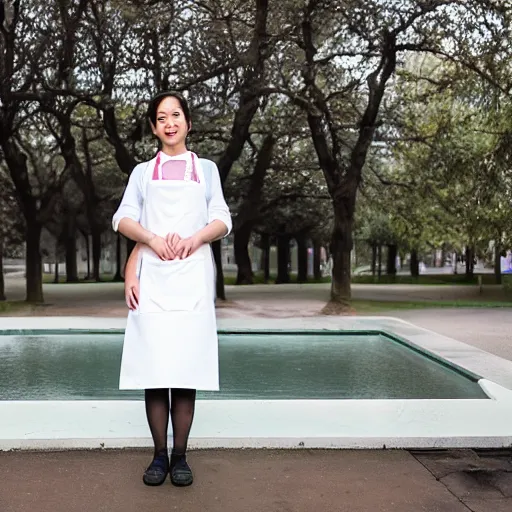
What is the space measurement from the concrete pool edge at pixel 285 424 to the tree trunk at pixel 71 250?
2463 cm

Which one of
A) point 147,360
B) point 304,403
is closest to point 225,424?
point 304,403

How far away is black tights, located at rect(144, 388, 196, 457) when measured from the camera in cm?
333

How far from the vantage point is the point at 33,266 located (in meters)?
17.0

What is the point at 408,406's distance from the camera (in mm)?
4754

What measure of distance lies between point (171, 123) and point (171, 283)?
0.78 meters

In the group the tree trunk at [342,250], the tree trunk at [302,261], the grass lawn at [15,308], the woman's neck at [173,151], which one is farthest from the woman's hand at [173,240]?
the tree trunk at [302,261]

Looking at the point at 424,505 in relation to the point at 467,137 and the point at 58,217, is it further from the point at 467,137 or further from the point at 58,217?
the point at 58,217

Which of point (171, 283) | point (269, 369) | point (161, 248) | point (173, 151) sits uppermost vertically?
point (173, 151)

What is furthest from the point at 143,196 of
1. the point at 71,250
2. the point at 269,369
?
the point at 71,250

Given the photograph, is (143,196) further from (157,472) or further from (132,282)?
(157,472)

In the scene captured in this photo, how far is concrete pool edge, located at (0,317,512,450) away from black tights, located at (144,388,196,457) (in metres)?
0.53

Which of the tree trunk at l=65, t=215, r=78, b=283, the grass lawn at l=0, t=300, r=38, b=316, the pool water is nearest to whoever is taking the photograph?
the pool water

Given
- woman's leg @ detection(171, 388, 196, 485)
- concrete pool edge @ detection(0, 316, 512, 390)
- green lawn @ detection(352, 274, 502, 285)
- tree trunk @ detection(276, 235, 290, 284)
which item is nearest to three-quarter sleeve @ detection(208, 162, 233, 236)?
woman's leg @ detection(171, 388, 196, 485)

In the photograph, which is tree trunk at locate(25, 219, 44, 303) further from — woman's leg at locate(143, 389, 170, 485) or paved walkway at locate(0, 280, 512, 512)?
woman's leg at locate(143, 389, 170, 485)
